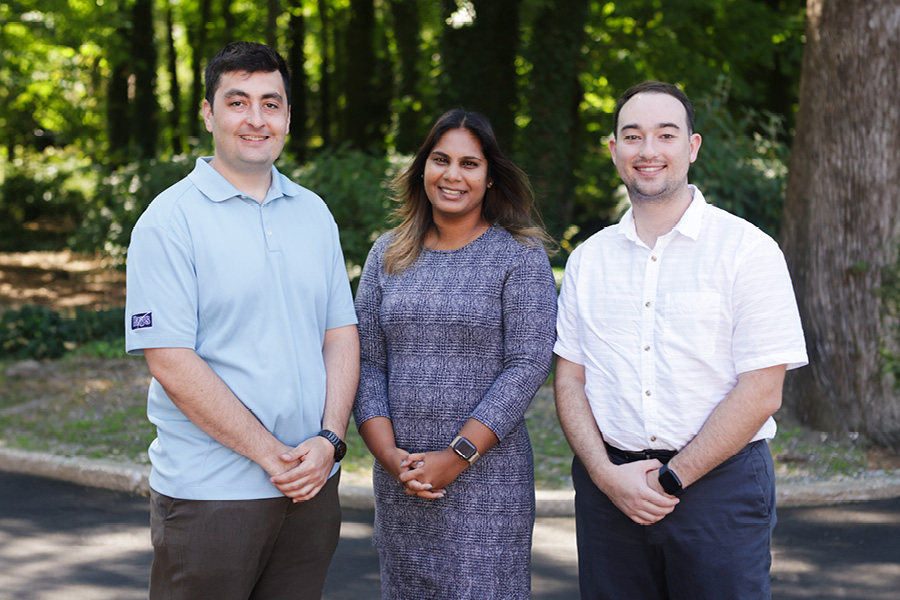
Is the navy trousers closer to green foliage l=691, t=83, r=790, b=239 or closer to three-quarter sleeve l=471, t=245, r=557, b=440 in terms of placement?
three-quarter sleeve l=471, t=245, r=557, b=440

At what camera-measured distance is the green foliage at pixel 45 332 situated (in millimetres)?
10422

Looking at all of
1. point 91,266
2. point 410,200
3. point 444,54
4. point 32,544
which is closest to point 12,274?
point 91,266

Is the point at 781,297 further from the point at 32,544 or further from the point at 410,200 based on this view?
the point at 32,544

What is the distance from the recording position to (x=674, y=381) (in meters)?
2.85

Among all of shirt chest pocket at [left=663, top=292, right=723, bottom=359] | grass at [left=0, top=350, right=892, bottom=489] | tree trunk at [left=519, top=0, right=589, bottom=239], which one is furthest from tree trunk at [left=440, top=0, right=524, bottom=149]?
shirt chest pocket at [left=663, top=292, right=723, bottom=359]

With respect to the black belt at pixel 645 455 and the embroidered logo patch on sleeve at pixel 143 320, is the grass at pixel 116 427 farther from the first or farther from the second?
the embroidered logo patch on sleeve at pixel 143 320

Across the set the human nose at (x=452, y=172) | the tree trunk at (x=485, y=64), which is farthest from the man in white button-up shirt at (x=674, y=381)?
the tree trunk at (x=485, y=64)

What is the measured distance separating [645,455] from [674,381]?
27 centimetres

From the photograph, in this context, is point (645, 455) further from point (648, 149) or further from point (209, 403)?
point (209, 403)

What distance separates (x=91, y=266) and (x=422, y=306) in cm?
1780

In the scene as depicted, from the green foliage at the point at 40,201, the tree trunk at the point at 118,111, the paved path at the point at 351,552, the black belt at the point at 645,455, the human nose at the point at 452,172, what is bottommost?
the paved path at the point at 351,552


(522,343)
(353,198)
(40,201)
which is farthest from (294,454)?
(40,201)

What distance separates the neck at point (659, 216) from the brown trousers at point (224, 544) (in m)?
1.46

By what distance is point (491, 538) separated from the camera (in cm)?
317
